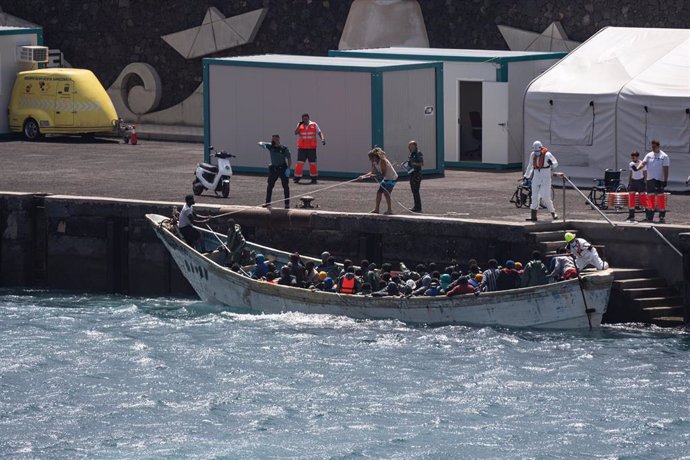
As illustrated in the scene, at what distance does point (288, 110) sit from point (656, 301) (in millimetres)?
12421

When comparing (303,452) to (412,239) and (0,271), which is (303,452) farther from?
(0,271)

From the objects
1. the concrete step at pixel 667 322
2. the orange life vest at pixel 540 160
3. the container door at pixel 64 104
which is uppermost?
the container door at pixel 64 104

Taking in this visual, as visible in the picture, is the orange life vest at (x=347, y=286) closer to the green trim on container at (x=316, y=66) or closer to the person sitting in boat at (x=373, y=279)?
the person sitting in boat at (x=373, y=279)

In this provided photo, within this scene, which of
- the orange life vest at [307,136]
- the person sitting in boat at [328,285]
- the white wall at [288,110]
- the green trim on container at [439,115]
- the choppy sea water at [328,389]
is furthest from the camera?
the green trim on container at [439,115]

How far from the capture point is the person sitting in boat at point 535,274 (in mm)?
30656

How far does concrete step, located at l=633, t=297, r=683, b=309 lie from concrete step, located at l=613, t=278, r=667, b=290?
30 cm

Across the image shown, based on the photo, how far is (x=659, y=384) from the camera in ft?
91.0

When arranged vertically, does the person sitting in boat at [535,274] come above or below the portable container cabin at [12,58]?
below

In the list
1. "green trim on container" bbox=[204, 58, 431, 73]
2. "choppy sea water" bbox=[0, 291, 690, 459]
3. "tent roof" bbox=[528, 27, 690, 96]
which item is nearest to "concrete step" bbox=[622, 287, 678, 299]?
"choppy sea water" bbox=[0, 291, 690, 459]

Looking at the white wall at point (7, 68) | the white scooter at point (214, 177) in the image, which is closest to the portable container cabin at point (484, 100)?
the white scooter at point (214, 177)

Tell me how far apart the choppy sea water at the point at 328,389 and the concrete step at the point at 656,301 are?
610 millimetres

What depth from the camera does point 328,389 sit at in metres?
27.8

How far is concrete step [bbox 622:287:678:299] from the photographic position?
31.8 metres

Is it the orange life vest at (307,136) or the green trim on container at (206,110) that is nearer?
the orange life vest at (307,136)
